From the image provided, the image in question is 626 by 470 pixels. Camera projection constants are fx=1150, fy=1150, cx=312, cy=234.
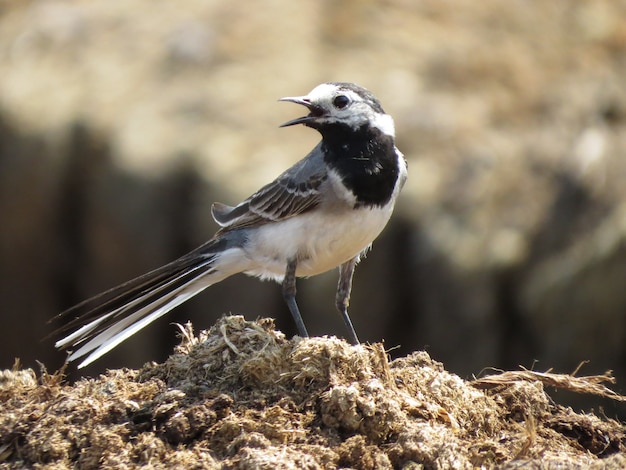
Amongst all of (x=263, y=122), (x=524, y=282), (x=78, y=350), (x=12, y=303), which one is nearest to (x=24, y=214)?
(x=12, y=303)

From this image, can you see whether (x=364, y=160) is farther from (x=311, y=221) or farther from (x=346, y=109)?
(x=311, y=221)

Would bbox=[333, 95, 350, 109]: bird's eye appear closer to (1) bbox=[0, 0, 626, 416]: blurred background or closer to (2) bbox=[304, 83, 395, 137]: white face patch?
(2) bbox=[304, 83, 395, 137]: white face patch

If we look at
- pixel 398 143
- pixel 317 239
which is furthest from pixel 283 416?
pixel 398 143

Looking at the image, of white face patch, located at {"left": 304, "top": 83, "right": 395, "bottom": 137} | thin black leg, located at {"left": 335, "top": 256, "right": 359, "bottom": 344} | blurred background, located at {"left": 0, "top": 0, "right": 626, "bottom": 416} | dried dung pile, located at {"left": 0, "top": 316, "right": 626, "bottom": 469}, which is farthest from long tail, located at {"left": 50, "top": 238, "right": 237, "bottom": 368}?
blurred background, located at {"left": 0, "top": 0, "right": 626, "bottom": 416}

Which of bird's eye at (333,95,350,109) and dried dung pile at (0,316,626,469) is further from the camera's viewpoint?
bird's eye at (333,95,350,109)

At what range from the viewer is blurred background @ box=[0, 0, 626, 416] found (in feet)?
43.6

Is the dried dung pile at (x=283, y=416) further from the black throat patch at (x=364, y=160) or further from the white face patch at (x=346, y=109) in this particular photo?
the white face patch at (x=346, y=109)

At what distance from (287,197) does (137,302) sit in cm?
125

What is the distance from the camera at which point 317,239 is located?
25.5 ft

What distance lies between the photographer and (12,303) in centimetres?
1516

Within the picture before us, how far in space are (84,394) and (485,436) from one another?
2278mm

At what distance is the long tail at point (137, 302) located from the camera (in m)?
7.62

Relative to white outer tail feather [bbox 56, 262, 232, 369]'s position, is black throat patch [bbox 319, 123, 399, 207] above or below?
above

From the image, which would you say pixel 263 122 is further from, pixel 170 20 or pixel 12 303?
pixel 12 303
